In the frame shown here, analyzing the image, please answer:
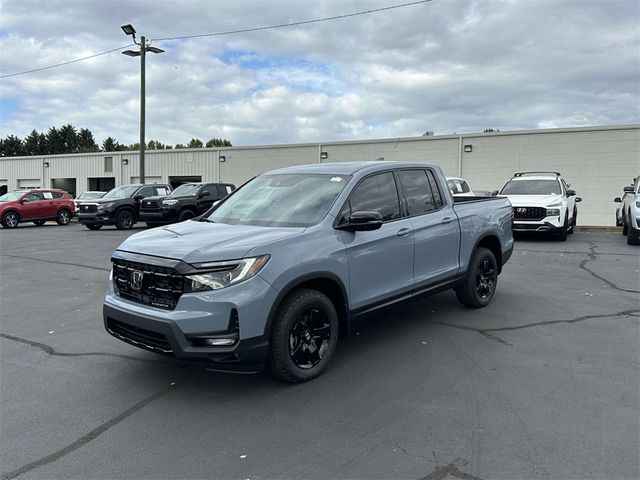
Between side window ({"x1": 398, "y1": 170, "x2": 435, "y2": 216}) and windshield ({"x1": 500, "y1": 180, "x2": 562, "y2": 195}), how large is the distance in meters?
9.70

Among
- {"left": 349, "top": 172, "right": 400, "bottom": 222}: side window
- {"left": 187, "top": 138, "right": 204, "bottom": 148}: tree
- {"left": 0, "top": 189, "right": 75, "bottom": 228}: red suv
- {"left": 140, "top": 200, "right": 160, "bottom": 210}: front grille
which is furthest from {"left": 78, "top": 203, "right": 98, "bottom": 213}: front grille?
{"left": 187, "top": 138, "right": 204, "bottom": 148}: tree

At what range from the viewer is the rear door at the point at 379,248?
451 centimetres

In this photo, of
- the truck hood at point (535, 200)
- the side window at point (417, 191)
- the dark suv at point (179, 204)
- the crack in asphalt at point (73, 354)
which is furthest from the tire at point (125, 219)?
the side window at point (417, 191)

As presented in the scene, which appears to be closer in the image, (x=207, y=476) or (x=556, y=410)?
(x=207, y=476)

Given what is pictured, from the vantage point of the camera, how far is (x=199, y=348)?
3629mm

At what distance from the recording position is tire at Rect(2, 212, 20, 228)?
850 inches

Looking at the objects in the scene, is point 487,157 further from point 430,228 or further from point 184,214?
point 430,228

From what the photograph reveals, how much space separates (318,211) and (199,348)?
1622 mm

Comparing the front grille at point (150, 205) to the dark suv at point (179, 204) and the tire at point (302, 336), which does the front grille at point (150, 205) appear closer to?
the dark suv at point (179, 204)

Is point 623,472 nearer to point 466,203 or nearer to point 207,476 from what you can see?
point 207,476

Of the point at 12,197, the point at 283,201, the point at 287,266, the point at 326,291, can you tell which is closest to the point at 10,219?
the point at 12,197

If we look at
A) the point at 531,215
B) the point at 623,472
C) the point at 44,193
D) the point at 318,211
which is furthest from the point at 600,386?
the point at 44,193

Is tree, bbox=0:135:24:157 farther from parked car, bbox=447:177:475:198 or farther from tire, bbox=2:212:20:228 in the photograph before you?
parked car, bbox=447:177:475:198

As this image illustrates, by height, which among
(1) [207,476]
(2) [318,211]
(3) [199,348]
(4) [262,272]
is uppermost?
(2) [318,211]
